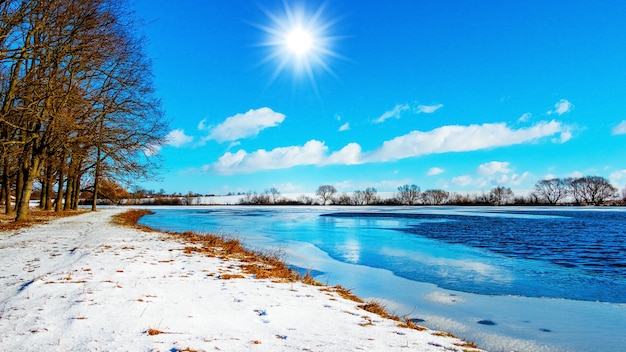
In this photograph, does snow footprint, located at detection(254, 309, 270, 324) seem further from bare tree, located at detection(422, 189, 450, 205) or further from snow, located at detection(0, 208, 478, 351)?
bare tree, located at detection(422, 189, 450, 205)

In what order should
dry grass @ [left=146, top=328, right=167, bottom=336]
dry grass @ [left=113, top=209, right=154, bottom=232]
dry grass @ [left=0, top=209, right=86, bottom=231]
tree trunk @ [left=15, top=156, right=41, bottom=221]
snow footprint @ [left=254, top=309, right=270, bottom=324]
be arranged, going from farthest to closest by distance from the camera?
dry grass @ [left=113, top=209, right=154, bottom=232] < tree trunk @ [left=15, top=156, right=41, bottom=221] < dry grass @ [left=0, top=209, right=86, bottom=231] < snow footprint @ [left=254, top=309, right=270, bottom=324] < dry grass @ [left=146, top=328, right=167, bottom=336]

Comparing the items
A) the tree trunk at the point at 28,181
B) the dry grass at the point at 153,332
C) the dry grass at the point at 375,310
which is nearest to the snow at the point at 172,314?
the dry grass at the point at 153,332

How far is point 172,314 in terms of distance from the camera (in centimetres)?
436

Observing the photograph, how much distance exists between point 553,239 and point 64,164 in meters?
26.0

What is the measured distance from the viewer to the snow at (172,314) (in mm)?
3541

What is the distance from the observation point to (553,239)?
1717cm

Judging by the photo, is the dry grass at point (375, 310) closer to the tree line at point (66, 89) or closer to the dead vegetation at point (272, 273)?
the dead vegetation at point (272, 273)

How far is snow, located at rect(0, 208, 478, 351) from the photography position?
3.54 metres

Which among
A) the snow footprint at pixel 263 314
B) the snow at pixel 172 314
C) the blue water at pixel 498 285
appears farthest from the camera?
the blue water at pixel 498 285

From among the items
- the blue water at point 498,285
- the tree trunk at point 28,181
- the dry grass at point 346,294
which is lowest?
the blue water at point 498,285

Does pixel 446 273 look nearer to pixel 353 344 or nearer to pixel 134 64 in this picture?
pixel 353 344

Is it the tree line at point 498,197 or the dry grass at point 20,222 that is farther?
the tree line at point 498,197

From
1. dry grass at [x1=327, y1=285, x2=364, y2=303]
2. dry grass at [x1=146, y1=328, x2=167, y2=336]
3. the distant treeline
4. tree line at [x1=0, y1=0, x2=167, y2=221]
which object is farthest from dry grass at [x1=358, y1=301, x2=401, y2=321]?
the distant treeline

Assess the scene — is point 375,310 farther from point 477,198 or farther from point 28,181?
point 477,198
